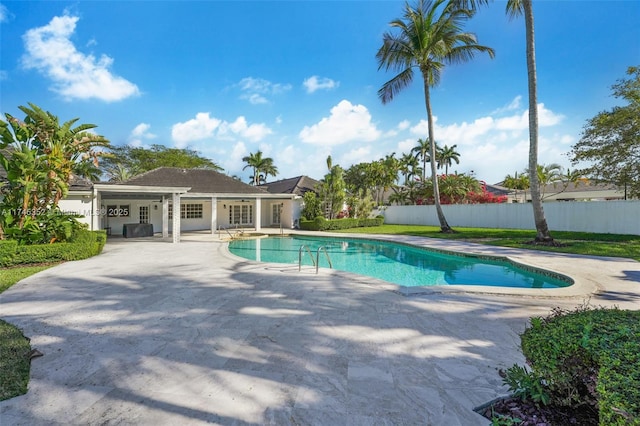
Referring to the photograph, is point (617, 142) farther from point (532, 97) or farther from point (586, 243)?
point (532, 97)

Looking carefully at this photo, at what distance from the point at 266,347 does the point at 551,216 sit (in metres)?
22.0

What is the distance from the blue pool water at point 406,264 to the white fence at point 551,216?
11.1 m

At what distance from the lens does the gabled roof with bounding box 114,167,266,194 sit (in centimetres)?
2072

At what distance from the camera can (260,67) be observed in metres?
17.9

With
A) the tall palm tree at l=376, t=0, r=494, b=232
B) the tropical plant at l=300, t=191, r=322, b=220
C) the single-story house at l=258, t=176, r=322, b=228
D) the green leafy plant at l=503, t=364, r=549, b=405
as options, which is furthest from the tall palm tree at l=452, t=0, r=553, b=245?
the single-story house at l=258, t=176, r=322, b=228

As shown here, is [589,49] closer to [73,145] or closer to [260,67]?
[260,67]

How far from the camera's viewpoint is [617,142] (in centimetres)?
1365

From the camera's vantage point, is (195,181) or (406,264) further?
(195,181)

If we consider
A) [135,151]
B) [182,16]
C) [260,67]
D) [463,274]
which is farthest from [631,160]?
[135,151]

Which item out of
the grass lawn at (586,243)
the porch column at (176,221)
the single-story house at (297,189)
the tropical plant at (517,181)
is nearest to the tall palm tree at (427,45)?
the grass lawn at (586,243)

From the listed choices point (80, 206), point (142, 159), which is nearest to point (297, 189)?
point (80, 206)

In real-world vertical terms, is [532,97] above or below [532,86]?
below

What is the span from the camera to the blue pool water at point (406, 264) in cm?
882

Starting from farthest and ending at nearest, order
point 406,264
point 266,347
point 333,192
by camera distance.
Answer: point 333,192
point 406,264
point 266,347
